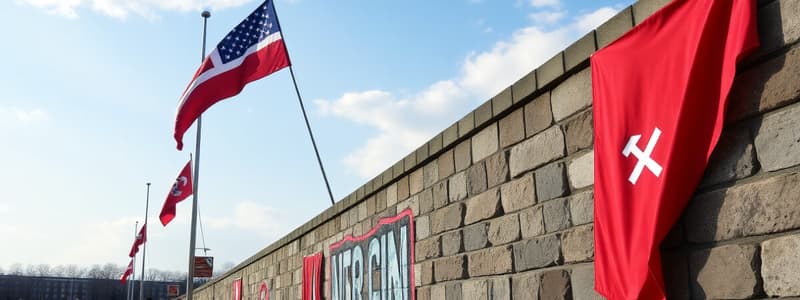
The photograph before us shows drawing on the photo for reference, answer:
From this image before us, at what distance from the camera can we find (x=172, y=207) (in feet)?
60.1

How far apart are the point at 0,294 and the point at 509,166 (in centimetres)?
13205

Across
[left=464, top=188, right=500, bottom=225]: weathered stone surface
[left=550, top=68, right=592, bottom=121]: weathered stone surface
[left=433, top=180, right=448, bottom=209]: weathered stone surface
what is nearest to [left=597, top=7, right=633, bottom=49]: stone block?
[left=550, top=68, right=592, bottom=121]: weathered stone surface

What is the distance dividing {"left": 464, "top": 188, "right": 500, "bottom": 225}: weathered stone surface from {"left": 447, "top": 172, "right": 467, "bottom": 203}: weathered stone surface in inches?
4.9

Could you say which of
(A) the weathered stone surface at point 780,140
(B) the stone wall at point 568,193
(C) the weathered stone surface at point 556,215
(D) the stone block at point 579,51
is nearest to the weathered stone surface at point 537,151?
(B) the stone wall at point 568,193

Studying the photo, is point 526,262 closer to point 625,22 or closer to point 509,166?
point 509,166

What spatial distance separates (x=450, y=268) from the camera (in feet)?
16.8

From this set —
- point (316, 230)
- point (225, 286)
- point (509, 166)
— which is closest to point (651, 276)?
point (509, 166)

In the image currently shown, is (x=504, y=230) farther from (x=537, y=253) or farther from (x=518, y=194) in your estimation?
(x=537, y=253)

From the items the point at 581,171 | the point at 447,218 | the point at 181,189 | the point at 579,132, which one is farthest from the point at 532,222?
the point at 181,189

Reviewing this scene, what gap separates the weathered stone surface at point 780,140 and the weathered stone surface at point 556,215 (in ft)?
4.22

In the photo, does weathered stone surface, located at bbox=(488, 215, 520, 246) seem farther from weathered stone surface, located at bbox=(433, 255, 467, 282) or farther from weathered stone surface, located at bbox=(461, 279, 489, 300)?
weathered stone surface, located at bbox=(433, 255, 467, 282)

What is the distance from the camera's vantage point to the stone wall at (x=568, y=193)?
8.46 feet

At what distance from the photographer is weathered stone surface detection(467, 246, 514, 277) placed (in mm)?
4375

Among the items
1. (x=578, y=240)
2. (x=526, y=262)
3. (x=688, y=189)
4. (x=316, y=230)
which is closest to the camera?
(x=688, y=189)
